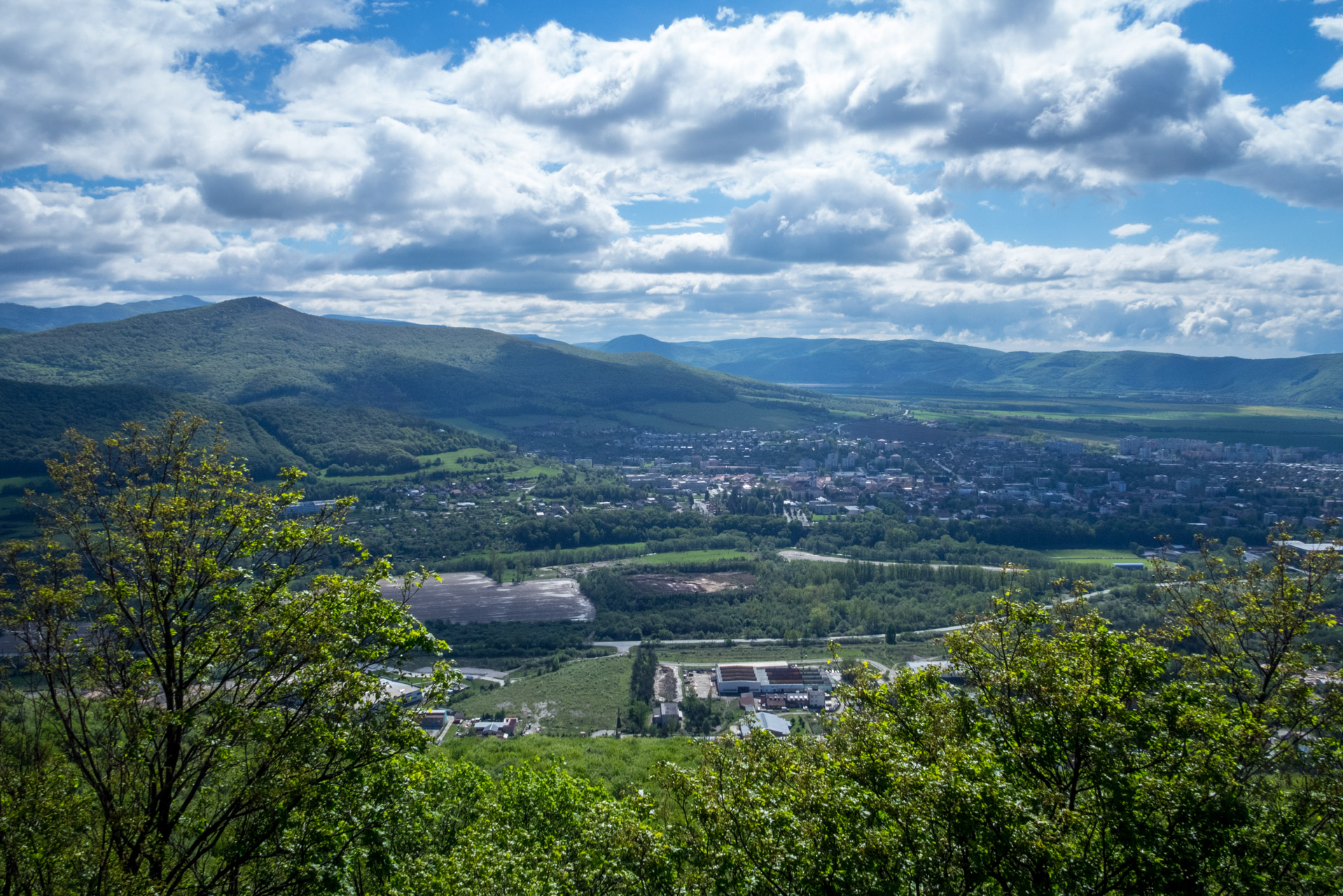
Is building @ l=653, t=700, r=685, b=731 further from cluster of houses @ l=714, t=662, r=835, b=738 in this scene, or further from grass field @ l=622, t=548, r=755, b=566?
A: grass field @ l=622, t=548, r=755, b=566

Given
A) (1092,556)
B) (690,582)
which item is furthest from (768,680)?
(1092,556)

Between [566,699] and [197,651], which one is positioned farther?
[566,699]

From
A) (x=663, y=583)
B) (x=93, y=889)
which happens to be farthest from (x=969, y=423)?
(x=93, y=889)

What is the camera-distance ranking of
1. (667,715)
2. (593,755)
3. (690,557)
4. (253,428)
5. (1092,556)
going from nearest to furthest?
(593,755) < (667,715) < (1092,556) < (690,557) < (253,428)

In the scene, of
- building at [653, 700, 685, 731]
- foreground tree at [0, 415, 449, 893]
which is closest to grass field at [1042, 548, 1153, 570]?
building at [653, 700, 685, 731]

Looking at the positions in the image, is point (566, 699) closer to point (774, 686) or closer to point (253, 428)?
point (774, 686)

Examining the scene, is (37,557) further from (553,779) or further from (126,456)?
(553,779)
